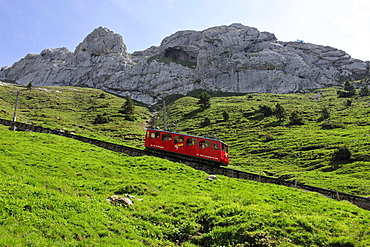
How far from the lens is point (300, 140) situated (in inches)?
2402

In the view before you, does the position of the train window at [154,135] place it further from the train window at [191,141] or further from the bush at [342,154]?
the bush at [342,154]

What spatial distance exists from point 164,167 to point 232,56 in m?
179

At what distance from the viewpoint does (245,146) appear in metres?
63.7

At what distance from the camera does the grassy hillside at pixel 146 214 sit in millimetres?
9969

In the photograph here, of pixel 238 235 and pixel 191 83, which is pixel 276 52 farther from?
pixel 238 235

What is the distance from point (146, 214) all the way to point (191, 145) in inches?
853

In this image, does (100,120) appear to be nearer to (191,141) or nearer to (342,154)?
(191,141)

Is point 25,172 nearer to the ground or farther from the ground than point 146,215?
farther from the ground

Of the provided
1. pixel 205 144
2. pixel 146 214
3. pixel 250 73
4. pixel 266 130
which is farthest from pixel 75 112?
pixel 250 73

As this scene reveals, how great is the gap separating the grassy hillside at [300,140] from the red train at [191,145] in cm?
623

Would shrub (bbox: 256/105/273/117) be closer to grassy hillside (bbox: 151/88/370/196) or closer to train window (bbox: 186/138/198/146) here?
grassy hillside (bbox: 151/88/370/196)

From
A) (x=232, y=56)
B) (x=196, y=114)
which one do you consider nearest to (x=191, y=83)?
(x=232, y=56)

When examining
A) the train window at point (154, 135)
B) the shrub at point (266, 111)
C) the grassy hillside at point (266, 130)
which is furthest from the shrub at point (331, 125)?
the train window at point (154, 135)

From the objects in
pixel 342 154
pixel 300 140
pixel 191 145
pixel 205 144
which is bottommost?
pixel 342 154
